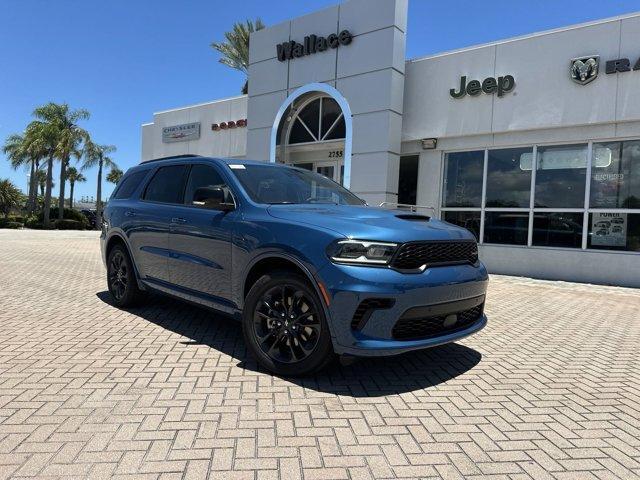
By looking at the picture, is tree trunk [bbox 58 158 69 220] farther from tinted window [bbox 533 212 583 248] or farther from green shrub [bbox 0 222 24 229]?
tinted window [bbox 533 212 583 248]

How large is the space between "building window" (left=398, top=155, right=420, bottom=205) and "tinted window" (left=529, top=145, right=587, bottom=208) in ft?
10.2

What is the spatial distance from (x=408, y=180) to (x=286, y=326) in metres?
10.1

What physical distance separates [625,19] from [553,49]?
54.7 inches

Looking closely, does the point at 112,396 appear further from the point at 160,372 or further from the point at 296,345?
the point at 296,345

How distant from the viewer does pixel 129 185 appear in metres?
6.26

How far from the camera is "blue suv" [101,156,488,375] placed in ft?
11.1

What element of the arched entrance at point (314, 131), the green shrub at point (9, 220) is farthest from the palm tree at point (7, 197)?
the arched entrance at point (314, 131)

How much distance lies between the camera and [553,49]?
10.7 meters

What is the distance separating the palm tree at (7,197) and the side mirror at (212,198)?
176 feet

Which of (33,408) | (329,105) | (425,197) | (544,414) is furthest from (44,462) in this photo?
(329,105)

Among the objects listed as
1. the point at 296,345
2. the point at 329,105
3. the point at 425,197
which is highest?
the point at 329,105

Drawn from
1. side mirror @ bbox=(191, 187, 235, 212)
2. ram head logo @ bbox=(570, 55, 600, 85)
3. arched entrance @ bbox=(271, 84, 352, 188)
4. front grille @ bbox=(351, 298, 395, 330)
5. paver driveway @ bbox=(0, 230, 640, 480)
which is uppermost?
ram head logo @ bbox=(570, 55, 600, 85)

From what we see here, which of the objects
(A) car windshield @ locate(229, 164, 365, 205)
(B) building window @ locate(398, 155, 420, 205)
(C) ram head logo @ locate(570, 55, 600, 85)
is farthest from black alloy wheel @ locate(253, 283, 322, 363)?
(B) building window @ locate(398, 155, 420, 205)

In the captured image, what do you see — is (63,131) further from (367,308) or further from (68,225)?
(367,308)
